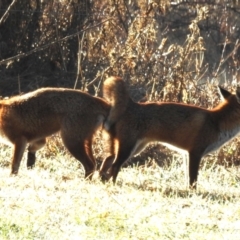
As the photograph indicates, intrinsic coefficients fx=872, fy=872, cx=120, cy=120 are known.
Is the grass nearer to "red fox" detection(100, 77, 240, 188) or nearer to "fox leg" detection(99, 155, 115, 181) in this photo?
"fox leg" detection(99, 155, 115, 181)

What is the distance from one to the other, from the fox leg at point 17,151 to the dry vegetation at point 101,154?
0.17m

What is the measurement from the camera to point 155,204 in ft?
25.6

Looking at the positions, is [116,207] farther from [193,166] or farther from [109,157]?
[193,166]

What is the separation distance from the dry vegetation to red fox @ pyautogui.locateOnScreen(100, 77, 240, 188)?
1.09 feet

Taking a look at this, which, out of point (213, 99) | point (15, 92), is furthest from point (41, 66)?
point (213, 99)

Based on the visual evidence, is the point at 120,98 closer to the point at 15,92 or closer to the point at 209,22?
the point at 15,92

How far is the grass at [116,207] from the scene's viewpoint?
6.70m

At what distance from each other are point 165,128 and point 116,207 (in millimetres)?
1940

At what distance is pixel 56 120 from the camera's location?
30.5 ft

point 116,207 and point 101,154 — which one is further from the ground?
point 101,154

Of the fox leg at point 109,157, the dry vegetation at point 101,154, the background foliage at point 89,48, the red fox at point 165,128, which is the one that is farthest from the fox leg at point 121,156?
the background foliage at point 89,48

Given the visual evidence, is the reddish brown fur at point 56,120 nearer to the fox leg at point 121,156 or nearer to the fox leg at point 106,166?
the fox leg at point 106,166

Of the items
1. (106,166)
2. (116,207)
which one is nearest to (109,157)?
(106,166)

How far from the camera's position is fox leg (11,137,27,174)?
935 cm
